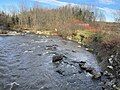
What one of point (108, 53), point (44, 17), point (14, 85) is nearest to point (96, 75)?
point (14, 85)

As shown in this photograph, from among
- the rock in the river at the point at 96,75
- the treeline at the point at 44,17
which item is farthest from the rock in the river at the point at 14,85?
the treeline at the point at 44,17

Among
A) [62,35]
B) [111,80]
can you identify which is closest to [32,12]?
[62,35]

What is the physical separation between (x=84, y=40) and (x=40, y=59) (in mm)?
30488

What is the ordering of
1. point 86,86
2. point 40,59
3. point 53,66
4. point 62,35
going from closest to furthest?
point 86,86, point 53,66, point 40,59, point 62,35

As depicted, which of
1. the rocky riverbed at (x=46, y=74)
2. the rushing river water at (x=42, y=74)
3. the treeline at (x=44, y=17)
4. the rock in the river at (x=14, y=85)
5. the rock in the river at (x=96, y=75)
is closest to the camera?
the rock in the river at (x=14, y=85)

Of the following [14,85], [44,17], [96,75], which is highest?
[14,85]

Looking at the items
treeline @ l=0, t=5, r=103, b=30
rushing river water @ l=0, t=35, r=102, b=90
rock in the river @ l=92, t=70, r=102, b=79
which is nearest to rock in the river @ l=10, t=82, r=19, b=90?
rushing river water @ l=0, t=35, r=102, b=90

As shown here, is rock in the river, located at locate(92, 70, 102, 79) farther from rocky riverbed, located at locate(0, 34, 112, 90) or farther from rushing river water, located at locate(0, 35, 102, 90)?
rushing river water, located at locate(0, 35, 102, 90)

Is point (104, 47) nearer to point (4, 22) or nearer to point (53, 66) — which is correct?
point (53, 66)

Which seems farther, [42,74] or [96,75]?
[96,75]

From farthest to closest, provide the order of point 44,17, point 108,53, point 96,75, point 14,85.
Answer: point 44,17
point 108,53
point 96,75
point 14,85

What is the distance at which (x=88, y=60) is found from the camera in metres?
42.2

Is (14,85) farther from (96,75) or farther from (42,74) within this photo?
(96,75)

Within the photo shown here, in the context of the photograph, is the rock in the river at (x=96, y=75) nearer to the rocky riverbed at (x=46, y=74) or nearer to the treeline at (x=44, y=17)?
the rocky riverbed at (x=46, y=74)
